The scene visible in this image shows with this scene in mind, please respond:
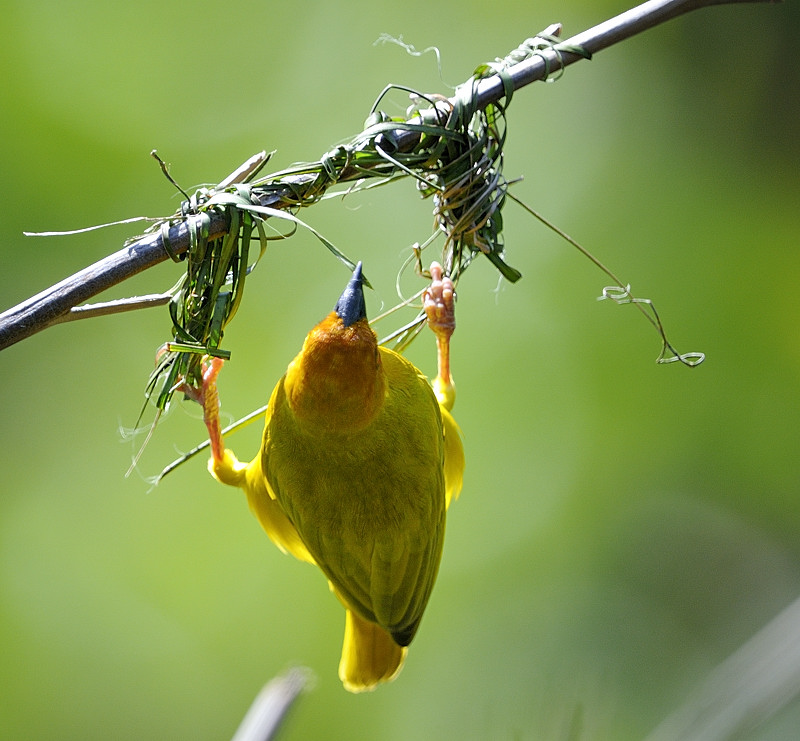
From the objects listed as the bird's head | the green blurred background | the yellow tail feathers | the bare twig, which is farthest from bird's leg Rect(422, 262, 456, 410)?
the green blurred background

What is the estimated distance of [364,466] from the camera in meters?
2.02

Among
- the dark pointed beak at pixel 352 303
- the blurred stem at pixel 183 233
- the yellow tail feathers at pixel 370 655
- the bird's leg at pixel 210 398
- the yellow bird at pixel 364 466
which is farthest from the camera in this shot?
the yellow tail feathers at pixel 370 655

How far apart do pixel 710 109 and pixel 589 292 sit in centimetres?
154

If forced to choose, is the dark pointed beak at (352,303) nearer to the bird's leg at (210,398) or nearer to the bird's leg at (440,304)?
the bird's leg at (440,304)

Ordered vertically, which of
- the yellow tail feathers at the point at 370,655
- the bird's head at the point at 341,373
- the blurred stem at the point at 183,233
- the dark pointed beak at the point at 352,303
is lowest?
the yellow tail feathers at the point at 370,655

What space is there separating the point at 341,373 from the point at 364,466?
265 millimetres

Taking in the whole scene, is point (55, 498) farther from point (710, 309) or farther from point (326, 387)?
point (326, 387)

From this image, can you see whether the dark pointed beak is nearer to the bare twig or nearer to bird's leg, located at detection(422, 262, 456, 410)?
bird's leg, located at detection(422, 262, 456, 410)

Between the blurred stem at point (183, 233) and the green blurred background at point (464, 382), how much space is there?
395 cm

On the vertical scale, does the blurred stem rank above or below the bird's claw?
above

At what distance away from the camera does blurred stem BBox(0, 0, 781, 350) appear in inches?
50.3

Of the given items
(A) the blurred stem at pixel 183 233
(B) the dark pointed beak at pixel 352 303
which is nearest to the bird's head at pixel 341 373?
(B) the dark pointed beak at pixel 352 303

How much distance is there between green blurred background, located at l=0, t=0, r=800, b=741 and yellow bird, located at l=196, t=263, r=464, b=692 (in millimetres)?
3466

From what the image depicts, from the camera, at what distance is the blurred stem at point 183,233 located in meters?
1.28
